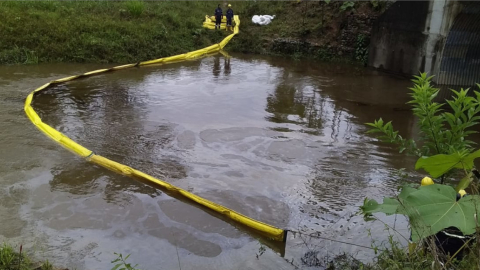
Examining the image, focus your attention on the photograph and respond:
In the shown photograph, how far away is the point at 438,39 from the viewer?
1242 centimetres

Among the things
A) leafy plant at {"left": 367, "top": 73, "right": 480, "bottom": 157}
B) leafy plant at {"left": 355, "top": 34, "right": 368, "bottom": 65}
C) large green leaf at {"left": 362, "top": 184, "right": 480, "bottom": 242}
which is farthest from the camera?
leafy plant at {"left": 355, "top": 34, "right": 368, "bottom": 65}

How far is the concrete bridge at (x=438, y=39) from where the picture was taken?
38.8ft

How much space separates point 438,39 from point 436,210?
11.4 m

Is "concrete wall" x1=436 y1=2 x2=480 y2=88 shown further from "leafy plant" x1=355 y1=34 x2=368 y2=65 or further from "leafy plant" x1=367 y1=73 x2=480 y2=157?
"leafy plant" x1=367 y1=73 x2=480 y2=157

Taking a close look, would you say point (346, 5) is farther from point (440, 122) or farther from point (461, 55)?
point (440, 122)

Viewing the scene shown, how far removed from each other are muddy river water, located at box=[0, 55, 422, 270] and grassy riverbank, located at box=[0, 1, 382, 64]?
1.97 m

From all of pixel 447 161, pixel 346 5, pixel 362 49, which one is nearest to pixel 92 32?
pixel 346 5

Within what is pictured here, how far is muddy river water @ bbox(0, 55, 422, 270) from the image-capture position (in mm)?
4551

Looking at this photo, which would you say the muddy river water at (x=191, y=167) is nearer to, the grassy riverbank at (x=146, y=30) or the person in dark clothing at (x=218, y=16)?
the grassy riverbank at (x=146, y=30)

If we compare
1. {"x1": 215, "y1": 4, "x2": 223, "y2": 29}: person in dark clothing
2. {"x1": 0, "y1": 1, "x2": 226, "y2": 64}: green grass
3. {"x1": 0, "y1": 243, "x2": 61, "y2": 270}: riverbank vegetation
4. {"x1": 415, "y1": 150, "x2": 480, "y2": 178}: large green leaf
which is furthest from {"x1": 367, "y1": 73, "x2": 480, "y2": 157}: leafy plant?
{"x1": 215, "y1": 4, "x2": 223, "y2": 29}: person in dark clothing

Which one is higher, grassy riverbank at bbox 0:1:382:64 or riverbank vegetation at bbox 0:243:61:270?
grassy riverbank at bbox 0:1:382:64

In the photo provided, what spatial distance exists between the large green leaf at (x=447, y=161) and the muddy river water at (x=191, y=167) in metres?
1.84

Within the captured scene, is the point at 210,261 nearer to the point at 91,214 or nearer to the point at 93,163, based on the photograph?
the point at 91,214

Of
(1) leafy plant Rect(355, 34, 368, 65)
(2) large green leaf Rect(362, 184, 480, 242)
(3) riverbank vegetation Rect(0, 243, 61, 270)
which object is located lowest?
(3) riverbank vegetation Rect(0, 243, 61, 270)
